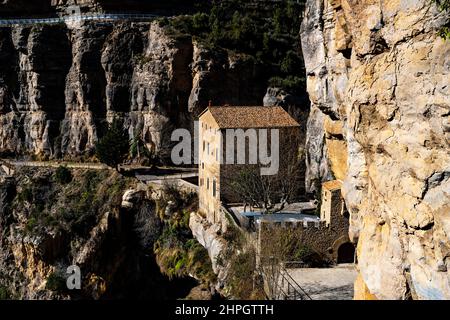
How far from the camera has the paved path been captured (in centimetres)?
2095

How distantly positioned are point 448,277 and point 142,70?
44.3 m

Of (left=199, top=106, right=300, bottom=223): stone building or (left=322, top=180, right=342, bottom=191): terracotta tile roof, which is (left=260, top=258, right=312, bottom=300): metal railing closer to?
(left=322, top=180, right=342, bottom=191): terracotta tile roof

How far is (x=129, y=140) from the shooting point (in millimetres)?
48094

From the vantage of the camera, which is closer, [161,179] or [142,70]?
[161,179]

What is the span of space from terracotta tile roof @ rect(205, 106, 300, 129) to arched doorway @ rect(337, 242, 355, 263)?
33.0 ft

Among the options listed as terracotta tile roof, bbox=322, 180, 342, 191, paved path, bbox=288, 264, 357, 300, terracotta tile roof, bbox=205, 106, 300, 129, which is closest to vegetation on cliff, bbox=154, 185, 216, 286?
terracotta tile roof, bbox=205, 106, 300, 129

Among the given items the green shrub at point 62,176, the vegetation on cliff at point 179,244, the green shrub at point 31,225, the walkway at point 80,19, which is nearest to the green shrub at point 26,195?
the green shrub at point 62,176

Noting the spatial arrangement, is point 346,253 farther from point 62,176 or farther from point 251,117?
point 62,176

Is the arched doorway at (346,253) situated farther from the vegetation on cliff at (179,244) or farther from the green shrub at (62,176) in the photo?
the green shrub at (62,176)

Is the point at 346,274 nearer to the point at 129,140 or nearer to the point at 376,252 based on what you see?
the point at 376,252

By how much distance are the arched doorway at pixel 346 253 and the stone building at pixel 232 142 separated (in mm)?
8303

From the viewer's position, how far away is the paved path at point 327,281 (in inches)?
825

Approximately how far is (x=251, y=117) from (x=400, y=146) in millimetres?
24744
